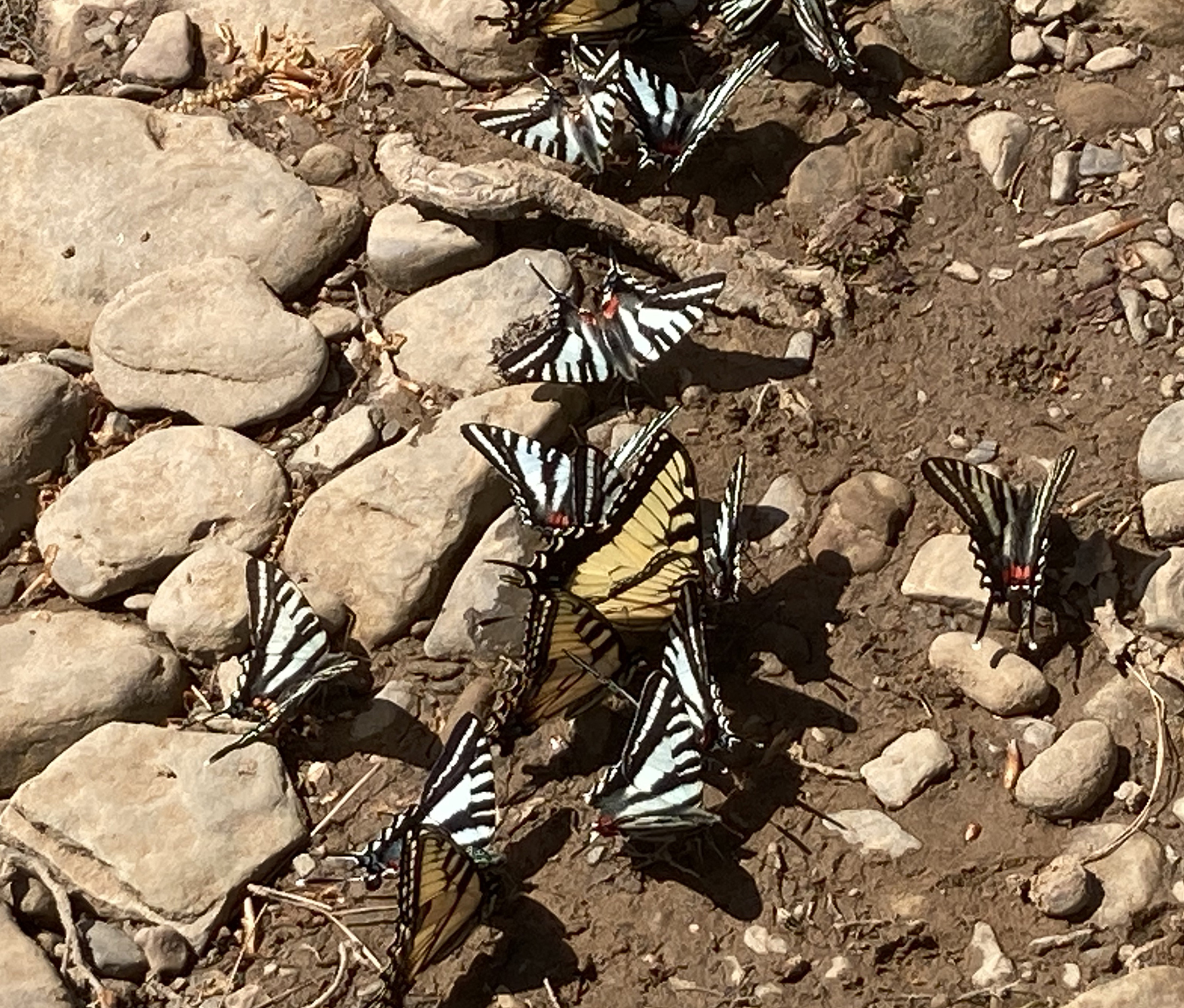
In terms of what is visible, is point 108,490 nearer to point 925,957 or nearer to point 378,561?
point 378,561

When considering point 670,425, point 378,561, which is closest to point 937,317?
point 670,425

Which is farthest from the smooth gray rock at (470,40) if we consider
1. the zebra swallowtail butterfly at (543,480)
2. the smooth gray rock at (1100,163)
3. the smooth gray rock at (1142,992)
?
the smooth gray rock at (1142,992)

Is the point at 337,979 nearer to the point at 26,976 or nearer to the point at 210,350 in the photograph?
the point at 26,976

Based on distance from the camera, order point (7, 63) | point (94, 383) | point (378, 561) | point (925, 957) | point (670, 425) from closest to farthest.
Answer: point (925, 957)
point (378, 561)
point (670, 425)
point (94, 383)
point (7, 63)

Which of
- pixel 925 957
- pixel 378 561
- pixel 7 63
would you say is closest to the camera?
pixel 925 957

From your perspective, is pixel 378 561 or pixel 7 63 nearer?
pixel 378 561

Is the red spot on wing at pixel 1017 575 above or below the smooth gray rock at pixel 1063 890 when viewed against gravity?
above

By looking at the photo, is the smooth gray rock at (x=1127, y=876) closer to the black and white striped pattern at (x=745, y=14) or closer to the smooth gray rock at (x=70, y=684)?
the smooth gray rock at (x=70, y=684)
